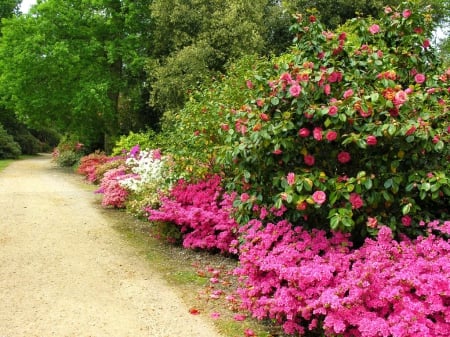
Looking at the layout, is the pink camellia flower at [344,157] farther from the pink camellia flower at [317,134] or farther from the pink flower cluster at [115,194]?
the pink flower cluster at [115,194]

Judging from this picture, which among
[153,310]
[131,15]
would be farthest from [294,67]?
[131,15]

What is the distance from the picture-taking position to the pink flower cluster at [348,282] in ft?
9.65

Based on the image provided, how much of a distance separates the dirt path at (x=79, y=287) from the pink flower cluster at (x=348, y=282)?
68 cm

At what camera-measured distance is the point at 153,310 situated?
418 centimetres

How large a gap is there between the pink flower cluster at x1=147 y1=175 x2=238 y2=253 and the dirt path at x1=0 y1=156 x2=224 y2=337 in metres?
0.77

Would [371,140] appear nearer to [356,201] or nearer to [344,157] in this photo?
[344,157]

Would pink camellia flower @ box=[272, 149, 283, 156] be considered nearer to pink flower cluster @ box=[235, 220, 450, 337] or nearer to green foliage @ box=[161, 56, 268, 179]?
pink flower cluster @ box=[235, 220, 450, 337]

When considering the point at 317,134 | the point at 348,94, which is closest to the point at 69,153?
the point at 317,134

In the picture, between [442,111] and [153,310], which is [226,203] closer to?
[153,310]

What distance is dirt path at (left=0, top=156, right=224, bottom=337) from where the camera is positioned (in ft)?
12.4

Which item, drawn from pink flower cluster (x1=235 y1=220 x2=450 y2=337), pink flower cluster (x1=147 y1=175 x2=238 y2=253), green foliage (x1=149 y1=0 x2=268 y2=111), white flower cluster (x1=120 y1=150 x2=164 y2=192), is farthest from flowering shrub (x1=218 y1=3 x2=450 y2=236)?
green foliage (x1=149 y1=0 x2=268 y2=111)

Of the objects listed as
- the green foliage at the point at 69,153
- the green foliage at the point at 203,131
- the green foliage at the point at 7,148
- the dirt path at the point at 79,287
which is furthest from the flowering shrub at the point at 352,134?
the green foliage at the point at 7,148

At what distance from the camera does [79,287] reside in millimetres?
4727

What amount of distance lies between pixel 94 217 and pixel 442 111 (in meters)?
6.53
